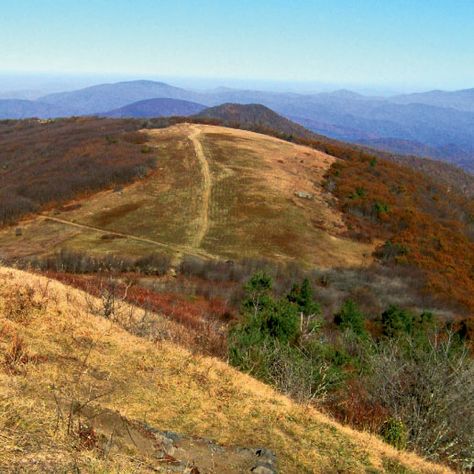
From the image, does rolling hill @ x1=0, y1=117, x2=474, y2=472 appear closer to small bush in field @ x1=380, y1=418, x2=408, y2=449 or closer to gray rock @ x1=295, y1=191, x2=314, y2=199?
small bush in field @ x1=380, y1=418, x2=408, y2=449

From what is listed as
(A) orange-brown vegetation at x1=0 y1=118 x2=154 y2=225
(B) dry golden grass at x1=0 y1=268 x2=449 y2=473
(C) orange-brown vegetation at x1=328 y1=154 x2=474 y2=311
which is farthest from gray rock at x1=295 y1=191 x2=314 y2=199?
(B) dry golden grass at x1=0 y1=268 x2=449 y2=473

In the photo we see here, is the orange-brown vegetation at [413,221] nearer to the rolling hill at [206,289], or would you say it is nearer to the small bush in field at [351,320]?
the rolling hill at [206,289]

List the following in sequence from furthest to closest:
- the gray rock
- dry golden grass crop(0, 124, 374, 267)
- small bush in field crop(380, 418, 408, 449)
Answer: the gray rock < dry golden grass crop(0, 124, 374, 267) < small bush in field crop(380, 418, 408, 449)

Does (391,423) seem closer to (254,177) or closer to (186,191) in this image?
(186,191)

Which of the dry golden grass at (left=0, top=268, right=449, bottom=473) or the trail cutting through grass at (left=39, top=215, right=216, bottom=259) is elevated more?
the dry golden grass at (left=0, top=268, right=449, bottom=473)

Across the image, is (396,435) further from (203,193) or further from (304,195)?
(304,195)

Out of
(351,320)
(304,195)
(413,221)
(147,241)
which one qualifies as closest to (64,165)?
(147,241)

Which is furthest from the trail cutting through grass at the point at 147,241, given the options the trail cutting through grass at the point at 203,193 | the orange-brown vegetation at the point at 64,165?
the orange-brown vegetation at the point at 64,165
